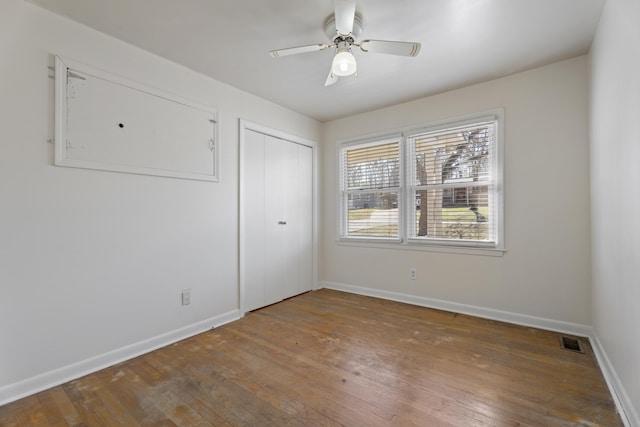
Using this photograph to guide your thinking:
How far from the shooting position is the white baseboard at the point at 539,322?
60.7 inches

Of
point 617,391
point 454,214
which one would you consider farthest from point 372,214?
point 617,391

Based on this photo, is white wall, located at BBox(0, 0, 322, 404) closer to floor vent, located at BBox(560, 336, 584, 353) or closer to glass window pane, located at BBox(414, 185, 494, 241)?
glass window pane, located at BBox(414, 185, 494, 241)

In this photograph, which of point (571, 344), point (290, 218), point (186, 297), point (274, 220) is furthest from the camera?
point (290, 218)

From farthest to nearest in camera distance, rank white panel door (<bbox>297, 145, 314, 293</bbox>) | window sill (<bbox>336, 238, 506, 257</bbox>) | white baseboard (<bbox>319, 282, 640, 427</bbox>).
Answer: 1. white panel door (<bbox>297, 145, 314, 293</bbox>)
2. window sill (<bbox>336, 238, 506, 257</bbox>)
3. white baseboard (<bbox>319, 282, 640, 427</bbox>)

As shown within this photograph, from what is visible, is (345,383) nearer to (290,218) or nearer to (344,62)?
(344,62)

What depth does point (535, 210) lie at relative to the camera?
270 cm

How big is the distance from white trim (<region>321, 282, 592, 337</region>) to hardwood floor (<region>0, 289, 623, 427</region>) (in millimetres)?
130

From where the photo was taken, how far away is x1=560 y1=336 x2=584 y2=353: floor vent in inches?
88.4

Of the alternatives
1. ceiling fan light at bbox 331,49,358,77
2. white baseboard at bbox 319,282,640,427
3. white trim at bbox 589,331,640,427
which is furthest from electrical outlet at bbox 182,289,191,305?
white trim at bbox 589,331,640,427

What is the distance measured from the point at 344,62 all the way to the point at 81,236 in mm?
2187

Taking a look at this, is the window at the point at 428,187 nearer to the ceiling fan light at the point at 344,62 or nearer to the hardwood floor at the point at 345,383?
the hardwood floor at the point at 345,383

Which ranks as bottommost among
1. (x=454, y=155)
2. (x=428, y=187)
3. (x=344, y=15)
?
(x=428, y=187)

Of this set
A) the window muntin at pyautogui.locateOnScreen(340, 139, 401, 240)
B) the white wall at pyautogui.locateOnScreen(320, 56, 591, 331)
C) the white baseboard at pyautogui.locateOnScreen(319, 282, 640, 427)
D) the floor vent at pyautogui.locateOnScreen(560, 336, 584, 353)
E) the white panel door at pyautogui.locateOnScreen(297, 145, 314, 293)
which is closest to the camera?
the white baseboard at pyautogui.locateOnScreen(319, 282, 640, 427)

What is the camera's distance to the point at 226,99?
9.70 feet
